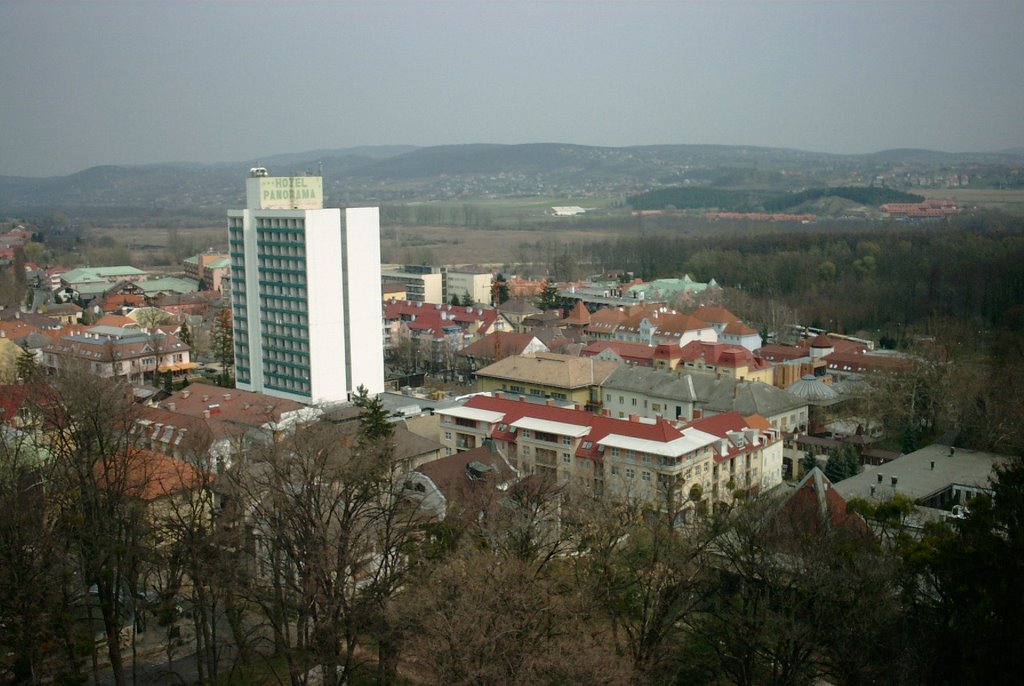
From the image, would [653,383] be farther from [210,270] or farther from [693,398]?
[210,270]

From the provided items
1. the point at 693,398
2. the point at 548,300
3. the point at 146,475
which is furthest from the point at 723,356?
the point at 146,475

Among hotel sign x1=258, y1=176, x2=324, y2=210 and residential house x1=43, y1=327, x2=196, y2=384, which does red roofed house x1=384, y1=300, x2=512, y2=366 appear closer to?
hotel sign x1=258, y1=176, x2=324, y2=210

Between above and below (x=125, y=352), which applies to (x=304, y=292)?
above

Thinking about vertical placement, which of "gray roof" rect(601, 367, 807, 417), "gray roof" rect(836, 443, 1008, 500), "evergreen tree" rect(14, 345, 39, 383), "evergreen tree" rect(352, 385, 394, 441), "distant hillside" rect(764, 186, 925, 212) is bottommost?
"gray roof" rect(836, 443, 1008, 500)

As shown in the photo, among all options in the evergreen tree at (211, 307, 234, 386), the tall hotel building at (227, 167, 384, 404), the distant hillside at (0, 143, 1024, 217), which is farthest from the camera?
the distant hillside at (0, 143, 1024, 217)

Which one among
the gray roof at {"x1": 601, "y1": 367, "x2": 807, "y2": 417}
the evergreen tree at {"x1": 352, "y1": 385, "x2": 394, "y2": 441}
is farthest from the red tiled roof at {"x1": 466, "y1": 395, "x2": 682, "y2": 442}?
the gray roof at {"x1": 601, "y1": 367, "x2": 807, "y2": 417}

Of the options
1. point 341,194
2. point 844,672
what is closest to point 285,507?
point 844,672

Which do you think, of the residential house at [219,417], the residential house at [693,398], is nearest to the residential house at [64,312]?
the residential house at [219,417]

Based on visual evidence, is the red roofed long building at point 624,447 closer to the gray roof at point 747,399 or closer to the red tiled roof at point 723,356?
the gray roof at point 747,399
